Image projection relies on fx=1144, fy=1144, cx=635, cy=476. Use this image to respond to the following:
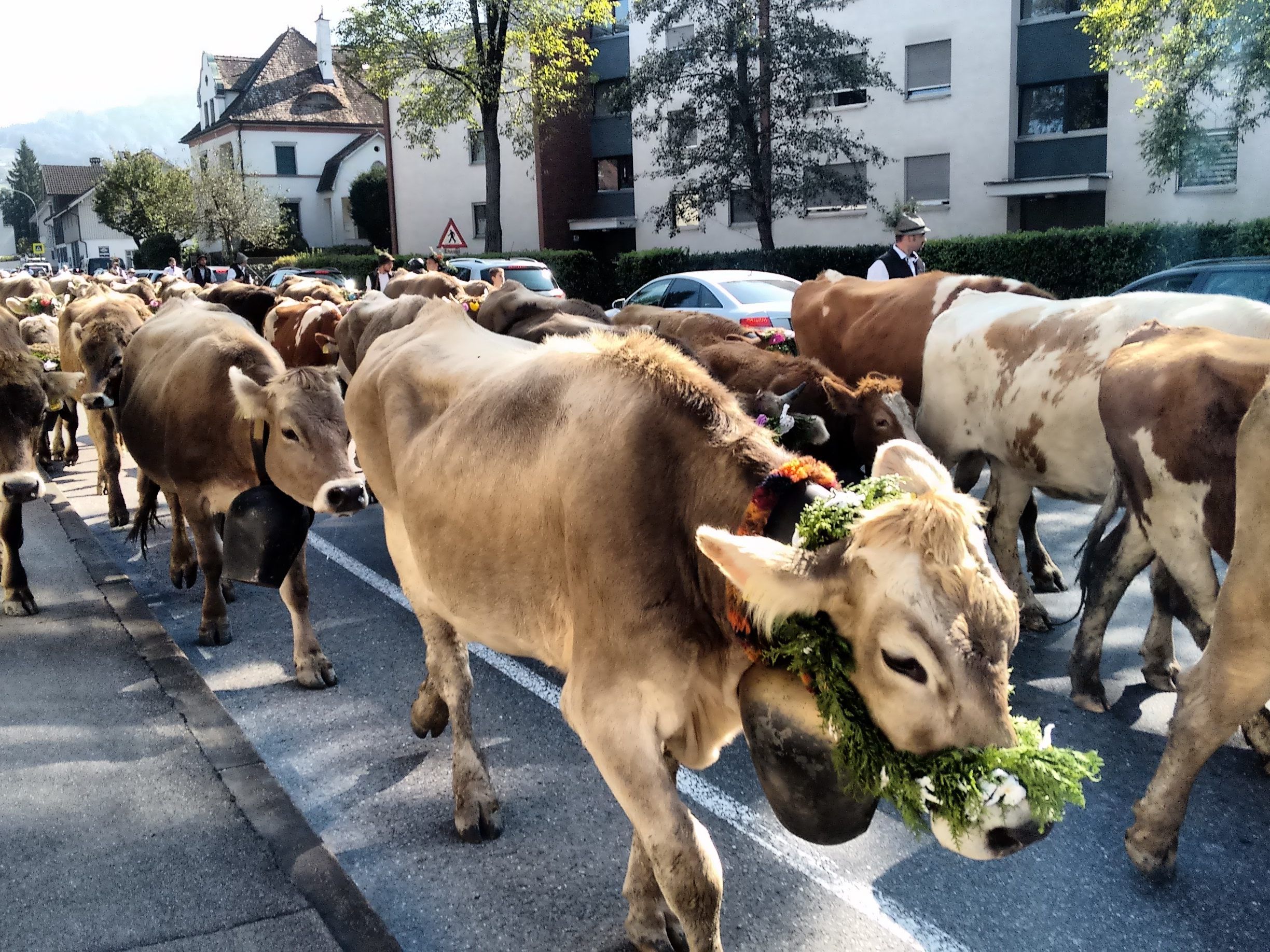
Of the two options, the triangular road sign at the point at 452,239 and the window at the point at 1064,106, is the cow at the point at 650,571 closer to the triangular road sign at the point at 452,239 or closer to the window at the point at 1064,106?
the triangular road sign at the point at 452,239

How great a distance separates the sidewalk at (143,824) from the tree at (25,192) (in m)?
153

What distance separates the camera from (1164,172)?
82.2ft

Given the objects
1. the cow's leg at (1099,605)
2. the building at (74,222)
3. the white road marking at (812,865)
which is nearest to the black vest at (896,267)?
the cow's leg at (1099,605)

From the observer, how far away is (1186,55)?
1745 cm

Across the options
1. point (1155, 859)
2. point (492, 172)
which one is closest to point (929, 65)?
point (492, 172)

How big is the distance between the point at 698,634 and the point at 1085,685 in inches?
125

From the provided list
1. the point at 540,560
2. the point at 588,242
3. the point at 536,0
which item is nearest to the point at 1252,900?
Result: the point at 540,560

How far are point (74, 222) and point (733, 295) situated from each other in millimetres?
111959

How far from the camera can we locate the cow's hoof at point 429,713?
15.9ft

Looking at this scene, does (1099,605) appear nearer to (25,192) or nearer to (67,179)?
(67,179)

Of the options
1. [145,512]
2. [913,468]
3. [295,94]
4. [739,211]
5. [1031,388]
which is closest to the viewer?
[913,468]

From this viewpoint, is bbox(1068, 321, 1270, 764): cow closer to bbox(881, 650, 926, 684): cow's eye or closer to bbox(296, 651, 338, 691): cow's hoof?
bbox(881, 650, 926, 684): cow's eye

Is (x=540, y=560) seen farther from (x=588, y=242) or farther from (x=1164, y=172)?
(x=588, y=242)

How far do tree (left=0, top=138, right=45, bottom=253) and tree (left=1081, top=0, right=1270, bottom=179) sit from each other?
14569 cm
